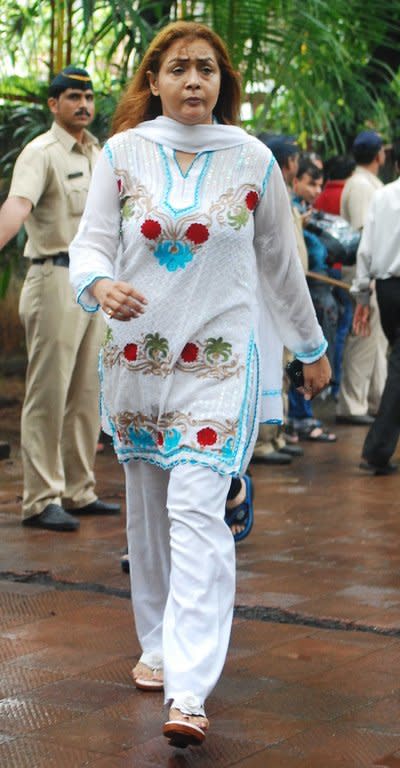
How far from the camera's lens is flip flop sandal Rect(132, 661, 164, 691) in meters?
4.48

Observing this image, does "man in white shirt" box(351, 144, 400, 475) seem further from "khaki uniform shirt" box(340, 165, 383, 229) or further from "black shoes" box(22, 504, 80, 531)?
"black shoes" box(22, 504, 80, 531)

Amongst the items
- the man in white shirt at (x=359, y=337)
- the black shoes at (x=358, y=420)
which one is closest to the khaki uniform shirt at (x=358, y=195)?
the man in white shirt at (x=359, y=337)

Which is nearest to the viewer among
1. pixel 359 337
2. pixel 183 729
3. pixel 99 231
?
pixel 183 729

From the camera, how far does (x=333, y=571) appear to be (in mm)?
6215

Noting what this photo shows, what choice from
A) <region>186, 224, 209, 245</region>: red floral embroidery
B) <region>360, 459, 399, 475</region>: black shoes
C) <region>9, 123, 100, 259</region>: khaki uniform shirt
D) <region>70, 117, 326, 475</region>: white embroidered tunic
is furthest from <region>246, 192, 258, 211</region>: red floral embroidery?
<region>360, 459, 399, 475</region>: black shoes

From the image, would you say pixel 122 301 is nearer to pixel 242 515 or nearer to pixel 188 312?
pixel 188 312

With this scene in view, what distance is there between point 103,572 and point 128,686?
5.37 feet

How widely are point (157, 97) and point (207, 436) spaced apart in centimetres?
108

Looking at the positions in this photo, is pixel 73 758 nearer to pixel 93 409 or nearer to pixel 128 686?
pixel 128 686

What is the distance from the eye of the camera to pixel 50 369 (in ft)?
23.7

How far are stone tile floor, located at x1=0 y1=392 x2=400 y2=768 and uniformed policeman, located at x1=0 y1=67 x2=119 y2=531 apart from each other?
0.29 metres

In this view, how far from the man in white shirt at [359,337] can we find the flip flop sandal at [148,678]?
7111mm

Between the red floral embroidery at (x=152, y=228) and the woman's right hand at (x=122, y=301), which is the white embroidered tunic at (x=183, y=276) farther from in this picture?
the woman's right hand at (x=122, y=301)

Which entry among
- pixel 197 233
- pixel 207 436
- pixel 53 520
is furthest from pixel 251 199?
pixel 53 520
